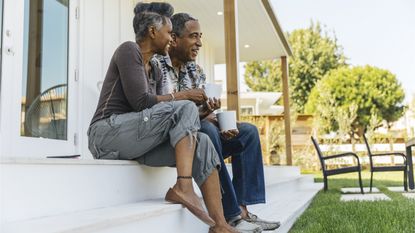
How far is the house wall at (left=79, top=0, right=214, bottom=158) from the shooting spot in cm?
362

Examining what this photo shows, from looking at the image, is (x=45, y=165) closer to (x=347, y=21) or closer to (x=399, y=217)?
(x=399, y=217)

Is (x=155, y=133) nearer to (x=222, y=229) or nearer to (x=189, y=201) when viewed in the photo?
(x=189, y=201)

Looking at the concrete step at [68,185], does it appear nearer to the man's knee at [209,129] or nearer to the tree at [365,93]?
the man's knee at [209,129]

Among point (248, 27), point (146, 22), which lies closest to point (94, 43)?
point (146, 22)

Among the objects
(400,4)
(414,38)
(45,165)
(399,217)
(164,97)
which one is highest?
(400,4)

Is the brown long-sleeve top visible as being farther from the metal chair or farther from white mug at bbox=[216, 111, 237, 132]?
the metal chair

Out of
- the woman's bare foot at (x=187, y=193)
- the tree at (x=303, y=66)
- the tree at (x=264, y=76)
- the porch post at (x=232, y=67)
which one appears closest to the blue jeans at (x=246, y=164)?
the woman's bare foot at (x=187, y=193)

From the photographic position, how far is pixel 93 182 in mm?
1595

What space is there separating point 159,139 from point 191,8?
4.06 meters

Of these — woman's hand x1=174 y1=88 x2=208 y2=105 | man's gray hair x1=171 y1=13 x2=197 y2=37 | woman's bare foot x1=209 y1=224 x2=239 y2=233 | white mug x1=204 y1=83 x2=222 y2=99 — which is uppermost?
man's gray hair x1=171 y1=13 x2=197 y2=37

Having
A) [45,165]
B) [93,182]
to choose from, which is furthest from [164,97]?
[45,165]

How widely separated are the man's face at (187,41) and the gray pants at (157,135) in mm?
543

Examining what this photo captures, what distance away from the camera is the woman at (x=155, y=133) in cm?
176

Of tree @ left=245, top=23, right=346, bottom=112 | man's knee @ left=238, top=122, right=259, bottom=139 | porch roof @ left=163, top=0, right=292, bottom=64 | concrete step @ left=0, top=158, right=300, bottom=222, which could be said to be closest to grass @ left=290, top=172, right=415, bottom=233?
man's knee @ left=238, top=122, right=259, bottom=139
